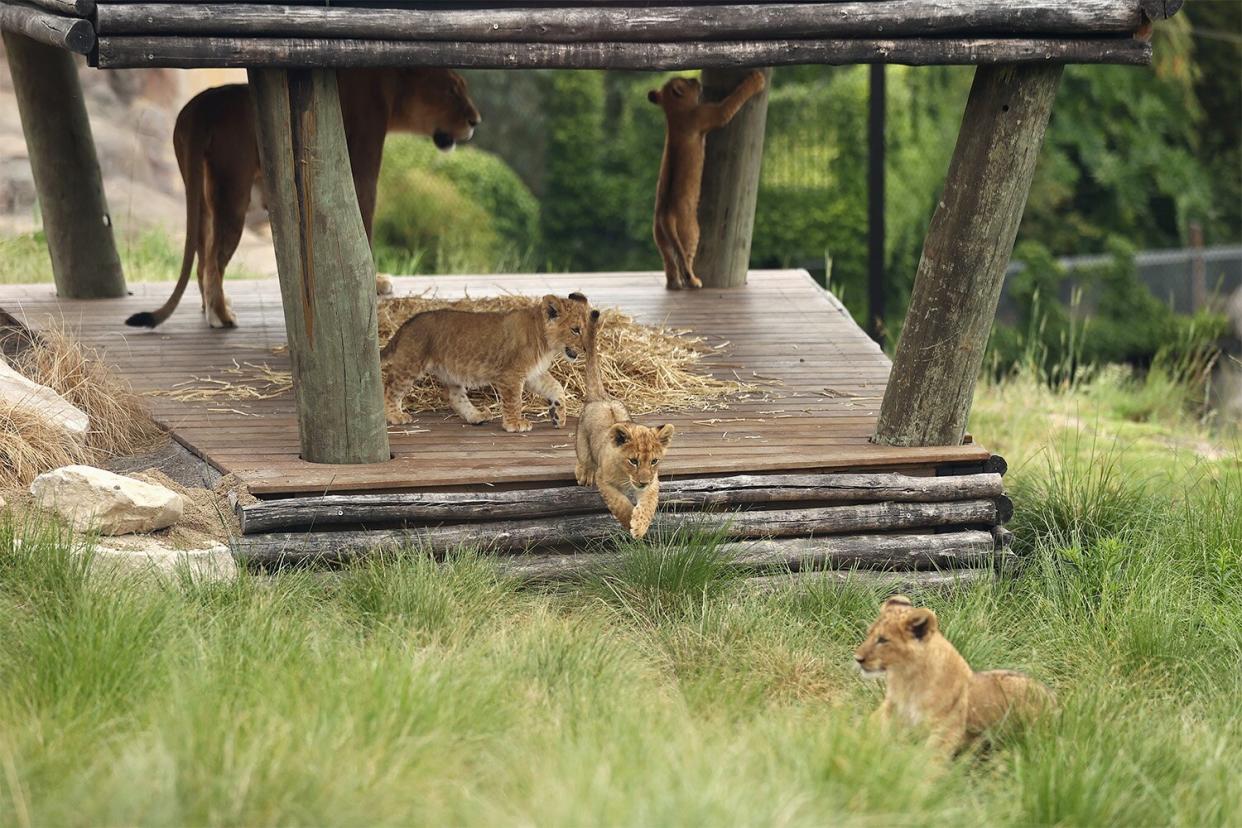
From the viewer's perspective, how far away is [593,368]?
19.6 feet

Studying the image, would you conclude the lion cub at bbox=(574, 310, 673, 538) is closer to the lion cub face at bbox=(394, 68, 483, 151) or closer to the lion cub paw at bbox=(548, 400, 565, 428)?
the lion cub paw at bbox=(548, 400, 565, 428)

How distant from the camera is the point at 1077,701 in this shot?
4.73m

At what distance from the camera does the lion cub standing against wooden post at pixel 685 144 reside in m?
8.46

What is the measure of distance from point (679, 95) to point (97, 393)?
3.54 m

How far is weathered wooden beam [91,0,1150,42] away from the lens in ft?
17.0

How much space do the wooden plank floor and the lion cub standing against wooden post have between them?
0.44m

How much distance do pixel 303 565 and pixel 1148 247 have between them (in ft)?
60.6

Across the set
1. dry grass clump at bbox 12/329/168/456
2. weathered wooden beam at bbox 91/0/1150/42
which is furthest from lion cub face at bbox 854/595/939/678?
dry grass clump at bbox 12/329/168/456

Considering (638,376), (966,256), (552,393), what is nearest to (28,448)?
(552,393)

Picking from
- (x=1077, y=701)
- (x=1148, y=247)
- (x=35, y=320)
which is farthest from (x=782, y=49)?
(x=1148, y=247)

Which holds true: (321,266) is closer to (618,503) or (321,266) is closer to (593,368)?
(593,368)

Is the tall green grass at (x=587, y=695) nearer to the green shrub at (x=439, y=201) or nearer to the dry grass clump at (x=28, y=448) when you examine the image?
the dry grass clump at (x=28, y=448)

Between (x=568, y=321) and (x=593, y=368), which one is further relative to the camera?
(x=568, y=321)

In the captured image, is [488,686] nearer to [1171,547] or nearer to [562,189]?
[1171,547]
